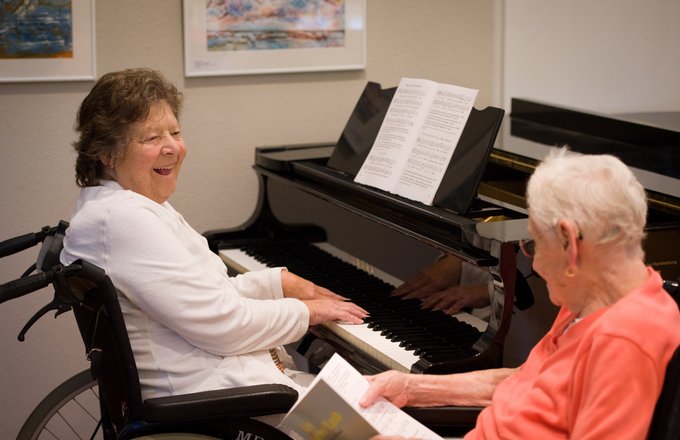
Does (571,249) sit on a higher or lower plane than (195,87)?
lower

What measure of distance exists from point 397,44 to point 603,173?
2.42 meters

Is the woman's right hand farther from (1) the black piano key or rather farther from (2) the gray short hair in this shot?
(2) the gray short hair

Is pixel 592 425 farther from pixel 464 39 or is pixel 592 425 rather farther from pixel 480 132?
pixel 464 39

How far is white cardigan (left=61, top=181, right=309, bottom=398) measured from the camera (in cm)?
226

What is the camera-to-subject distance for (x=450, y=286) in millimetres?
2781

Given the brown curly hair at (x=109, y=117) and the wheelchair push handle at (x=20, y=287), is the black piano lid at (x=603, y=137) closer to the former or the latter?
the brown curly hair at (x=109, y=117)

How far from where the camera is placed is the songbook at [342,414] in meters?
1.94

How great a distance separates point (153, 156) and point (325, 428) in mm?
899

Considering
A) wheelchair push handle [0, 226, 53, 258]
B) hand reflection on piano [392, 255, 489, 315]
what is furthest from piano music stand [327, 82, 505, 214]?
wheelchair push handle [0, 226, 53, 258]

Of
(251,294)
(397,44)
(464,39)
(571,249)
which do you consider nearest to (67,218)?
(251,294)

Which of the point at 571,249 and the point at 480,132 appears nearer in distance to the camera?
the point at 571,249

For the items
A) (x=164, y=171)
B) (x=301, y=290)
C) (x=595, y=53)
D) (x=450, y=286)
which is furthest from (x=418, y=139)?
(x=595, y=53)

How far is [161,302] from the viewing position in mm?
2262

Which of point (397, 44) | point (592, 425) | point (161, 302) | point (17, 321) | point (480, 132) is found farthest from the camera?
point (397, 44)
